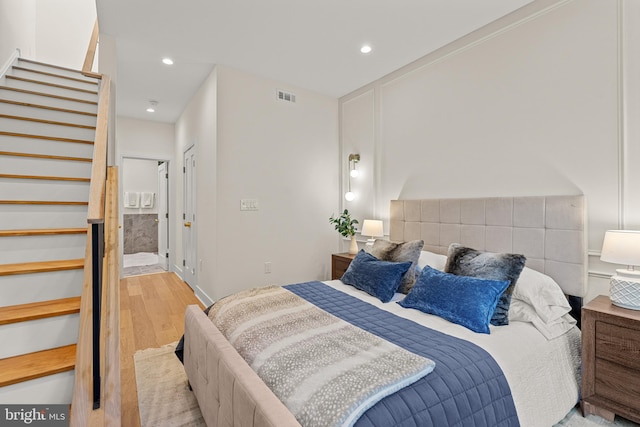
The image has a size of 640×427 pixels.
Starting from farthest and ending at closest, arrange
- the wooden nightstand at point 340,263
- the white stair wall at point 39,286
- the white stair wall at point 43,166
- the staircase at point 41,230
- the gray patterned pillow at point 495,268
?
the wooden nightstand at point 340,263 < the white stair wall at point 43,166 < the gray patterned pillow at point 495,268 < the white stair wall at point 39,286 < the staircase at point 41,230

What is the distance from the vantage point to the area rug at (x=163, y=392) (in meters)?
1.84

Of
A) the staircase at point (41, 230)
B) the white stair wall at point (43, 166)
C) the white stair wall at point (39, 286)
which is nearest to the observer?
the staircase at point (41, 230)

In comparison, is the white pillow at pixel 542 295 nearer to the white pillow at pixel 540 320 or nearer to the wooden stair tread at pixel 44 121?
the white pillow at pixel 540 320

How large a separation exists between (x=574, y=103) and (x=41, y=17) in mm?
6406

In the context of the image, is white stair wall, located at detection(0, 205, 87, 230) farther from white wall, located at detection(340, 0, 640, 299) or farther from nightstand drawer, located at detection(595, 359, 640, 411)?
nightstand drawer, located at detection(595, 359, 640, 411)

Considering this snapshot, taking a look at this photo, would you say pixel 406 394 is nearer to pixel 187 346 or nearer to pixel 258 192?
pixel 187 346

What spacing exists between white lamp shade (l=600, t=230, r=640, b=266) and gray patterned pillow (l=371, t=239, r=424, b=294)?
120cm

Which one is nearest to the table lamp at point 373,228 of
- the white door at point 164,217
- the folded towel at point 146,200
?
the white door at point 164,217

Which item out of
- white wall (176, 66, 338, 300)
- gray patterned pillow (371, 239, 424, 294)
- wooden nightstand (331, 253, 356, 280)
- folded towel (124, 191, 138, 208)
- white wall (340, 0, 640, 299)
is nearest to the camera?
white wall (340, 0, 640, 299)

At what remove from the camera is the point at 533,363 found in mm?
Result: 1626

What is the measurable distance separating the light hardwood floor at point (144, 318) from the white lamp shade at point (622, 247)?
2.94 metres

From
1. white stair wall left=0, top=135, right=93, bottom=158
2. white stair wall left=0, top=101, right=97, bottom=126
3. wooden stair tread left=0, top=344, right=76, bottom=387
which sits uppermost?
white stair wall left=0, top=101, right=97, bottom=126

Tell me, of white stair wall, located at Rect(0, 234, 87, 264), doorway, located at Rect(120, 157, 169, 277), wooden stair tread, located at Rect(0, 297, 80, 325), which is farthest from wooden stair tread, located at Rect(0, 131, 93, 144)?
doorway, located at Rect(120, 157, 169, 277)

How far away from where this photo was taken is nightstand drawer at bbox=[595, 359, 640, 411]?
5.28 ft
